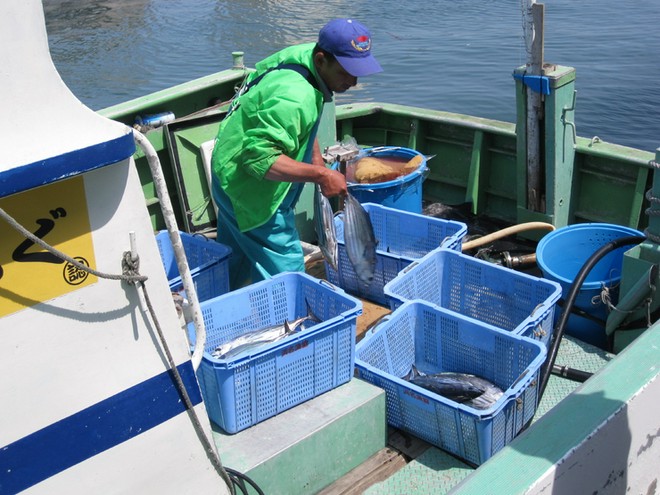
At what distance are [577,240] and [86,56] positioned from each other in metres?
20.4

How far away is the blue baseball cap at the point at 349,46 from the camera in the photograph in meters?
3.55

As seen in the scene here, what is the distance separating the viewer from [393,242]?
529cm

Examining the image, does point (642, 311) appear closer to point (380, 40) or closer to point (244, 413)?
point (244, 413)

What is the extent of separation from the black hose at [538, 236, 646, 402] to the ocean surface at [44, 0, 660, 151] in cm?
863

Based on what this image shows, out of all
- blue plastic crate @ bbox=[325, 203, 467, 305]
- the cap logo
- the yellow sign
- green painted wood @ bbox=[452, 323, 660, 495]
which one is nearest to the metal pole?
blue plastic crate @ bbox=[325, 203, 467, 305]

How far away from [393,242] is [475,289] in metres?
0.96

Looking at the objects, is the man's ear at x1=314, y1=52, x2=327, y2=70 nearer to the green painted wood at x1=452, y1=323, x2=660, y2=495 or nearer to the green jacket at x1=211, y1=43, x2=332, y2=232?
the green jacket at x1=211, y1=43, x2=332, y2=232

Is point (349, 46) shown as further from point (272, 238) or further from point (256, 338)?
point (256, 338)

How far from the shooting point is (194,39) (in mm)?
22812

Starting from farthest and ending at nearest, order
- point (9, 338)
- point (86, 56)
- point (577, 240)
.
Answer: point (86, 56)
point (577, 240)
point (9, 338)

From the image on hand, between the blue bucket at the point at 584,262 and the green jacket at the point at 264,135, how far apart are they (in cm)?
197

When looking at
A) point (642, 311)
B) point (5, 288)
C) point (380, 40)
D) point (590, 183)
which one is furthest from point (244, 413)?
point (380, 40)

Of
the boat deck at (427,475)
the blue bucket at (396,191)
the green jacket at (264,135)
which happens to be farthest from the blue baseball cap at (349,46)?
the boat deck at (427,475)

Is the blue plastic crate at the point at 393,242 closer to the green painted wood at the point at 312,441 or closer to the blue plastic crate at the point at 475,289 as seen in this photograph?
the blue plastic crate at the point at 475,289
